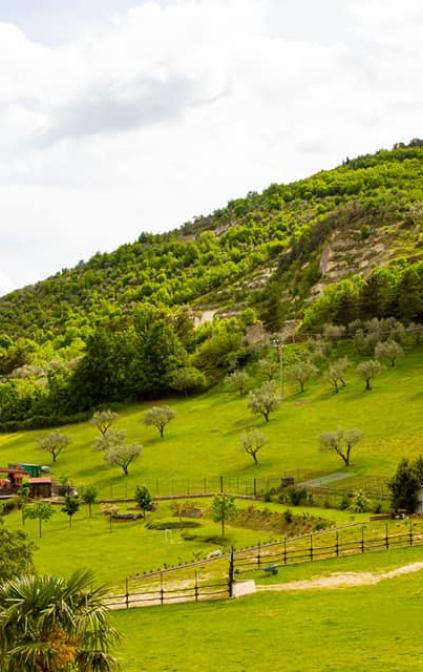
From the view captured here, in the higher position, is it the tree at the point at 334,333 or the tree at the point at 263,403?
the tree at the point at 334,333

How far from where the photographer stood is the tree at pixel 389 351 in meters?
116

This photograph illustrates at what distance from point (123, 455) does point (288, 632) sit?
192 ft

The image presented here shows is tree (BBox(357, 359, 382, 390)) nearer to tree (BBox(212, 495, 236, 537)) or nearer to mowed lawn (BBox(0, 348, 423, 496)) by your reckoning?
mowed lawn (BBox(0, 348, 423, 496))

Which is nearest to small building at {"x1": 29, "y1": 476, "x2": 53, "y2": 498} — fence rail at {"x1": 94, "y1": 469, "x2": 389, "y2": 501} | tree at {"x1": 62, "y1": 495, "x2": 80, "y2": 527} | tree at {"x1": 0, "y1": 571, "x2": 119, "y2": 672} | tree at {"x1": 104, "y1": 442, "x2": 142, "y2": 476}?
fence rail at {"x1": 94, "y1": 469, "x2": 389, "y2": 501}

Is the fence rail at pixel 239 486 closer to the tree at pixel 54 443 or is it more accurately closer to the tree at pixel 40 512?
the tree at pixel 40 512

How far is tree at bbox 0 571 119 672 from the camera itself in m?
23.1

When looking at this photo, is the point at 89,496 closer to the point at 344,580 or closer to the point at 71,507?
the point at 71,507

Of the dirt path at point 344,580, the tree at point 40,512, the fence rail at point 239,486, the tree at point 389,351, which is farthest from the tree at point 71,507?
the tree at point 389,351

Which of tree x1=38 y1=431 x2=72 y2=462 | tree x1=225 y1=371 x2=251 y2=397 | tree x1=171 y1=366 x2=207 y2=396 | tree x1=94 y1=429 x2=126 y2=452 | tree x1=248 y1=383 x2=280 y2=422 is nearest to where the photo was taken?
tree x1=94 y1=429 x2=126 y2=452

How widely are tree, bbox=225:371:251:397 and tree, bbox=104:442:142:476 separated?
3288 centimetres

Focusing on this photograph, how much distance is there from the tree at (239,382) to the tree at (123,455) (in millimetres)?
32885

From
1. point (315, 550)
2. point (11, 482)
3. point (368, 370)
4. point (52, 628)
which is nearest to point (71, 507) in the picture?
point (11, 482)

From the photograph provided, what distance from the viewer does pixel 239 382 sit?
123812mm

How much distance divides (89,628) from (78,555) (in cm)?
3743
